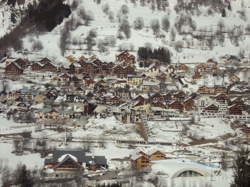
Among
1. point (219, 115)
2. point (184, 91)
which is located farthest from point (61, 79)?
point (219, 115)

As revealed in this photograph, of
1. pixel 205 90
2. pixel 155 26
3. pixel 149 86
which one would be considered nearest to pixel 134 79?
pixel 149 86

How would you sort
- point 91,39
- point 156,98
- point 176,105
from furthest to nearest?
point 91,39 → point 156,98 → point 176,105

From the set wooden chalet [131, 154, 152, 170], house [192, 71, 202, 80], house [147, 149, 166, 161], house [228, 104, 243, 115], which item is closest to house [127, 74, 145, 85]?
house [192, 71, 202, 80]

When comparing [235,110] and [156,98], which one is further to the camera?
[156,98]

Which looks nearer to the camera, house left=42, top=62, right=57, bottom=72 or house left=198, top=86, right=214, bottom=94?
house left=198, top=86, right=214, bottom=94

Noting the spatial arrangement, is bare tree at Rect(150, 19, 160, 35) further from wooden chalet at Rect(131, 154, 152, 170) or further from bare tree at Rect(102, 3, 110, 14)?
wooden chalet at Rect(131, 154, 152, 170)

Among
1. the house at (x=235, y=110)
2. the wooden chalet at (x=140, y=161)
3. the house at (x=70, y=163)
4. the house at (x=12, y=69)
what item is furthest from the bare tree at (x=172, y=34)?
the house at (x=70, y=163)

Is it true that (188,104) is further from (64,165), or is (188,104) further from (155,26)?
(155,26)

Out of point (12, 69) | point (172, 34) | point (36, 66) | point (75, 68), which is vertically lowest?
point (12, 69)
